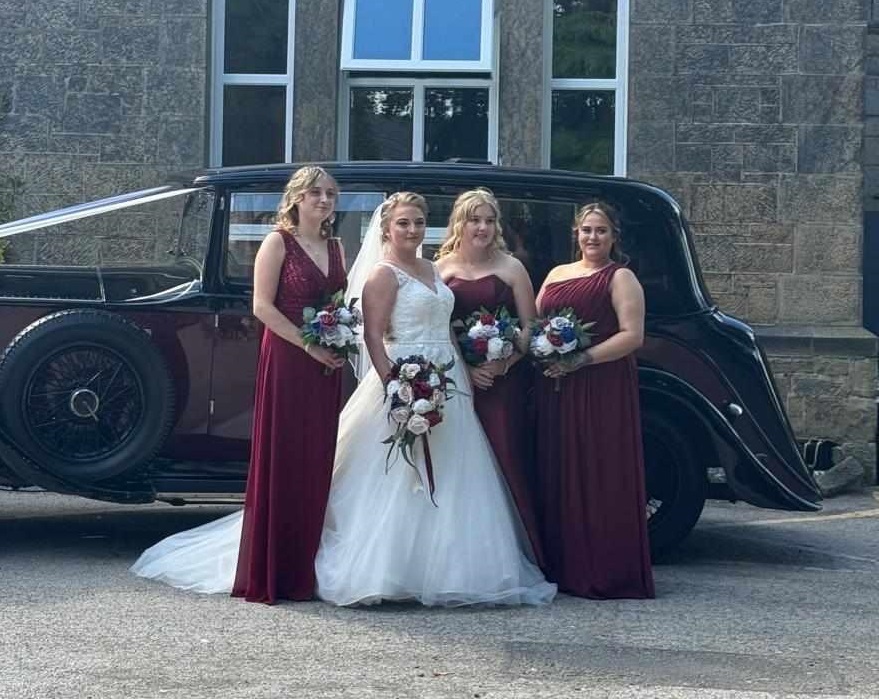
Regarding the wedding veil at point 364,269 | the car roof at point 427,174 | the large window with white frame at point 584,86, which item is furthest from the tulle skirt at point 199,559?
the large window with white frame at point 584,86

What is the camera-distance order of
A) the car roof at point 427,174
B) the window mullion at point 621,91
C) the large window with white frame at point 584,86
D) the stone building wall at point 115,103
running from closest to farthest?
the car roof at point 427,174
the stone building wall at point 115,103
the window mullion at point 621,91
the large window with white frame at point 584,86

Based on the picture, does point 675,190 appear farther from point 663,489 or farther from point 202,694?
point 202,694

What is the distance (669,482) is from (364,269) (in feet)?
7.08

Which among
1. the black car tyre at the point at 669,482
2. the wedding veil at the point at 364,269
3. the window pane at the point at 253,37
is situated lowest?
the black car tyre at the point at 669,482

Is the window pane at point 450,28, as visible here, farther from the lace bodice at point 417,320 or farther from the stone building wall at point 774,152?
the lace bodice at point 417,320

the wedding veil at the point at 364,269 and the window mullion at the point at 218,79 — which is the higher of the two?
the window mullion at the point at 218,79

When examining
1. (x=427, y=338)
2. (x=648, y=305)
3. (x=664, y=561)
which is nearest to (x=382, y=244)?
(x=427, y=338)

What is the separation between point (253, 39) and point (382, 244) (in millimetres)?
6709

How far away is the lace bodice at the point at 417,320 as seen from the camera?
7.45 meters

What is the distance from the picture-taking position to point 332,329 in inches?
283

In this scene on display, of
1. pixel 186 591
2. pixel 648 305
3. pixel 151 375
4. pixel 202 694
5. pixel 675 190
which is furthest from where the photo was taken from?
pixel 675 190

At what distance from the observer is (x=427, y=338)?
7.49m

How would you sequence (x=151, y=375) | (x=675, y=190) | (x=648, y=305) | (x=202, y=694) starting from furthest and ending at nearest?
(x=675, y=190)
(x=648, y=305)
(x=151, y=375)
(x=202, y=694)

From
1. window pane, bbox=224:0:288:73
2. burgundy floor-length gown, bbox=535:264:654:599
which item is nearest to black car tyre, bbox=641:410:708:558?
burgundy floor-length gown, bbox=535:264:654:599
